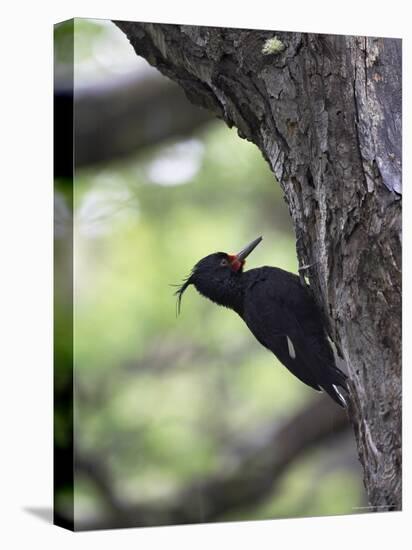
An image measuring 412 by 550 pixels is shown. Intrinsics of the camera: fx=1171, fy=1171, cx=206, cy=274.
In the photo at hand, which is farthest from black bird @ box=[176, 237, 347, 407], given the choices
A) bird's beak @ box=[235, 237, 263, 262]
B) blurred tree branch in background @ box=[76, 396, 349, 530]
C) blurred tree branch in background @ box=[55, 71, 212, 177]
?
blurred tree branch in background @ box=[55, 71, 212, 177]

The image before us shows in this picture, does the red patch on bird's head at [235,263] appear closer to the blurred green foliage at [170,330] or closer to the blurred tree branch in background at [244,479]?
the blurred green foliage at [170,330]

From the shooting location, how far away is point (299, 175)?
4688mm

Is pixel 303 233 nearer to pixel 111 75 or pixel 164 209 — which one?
pixel 164 209

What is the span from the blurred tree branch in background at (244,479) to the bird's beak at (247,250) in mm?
669

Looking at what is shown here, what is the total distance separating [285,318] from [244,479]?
0.67 m

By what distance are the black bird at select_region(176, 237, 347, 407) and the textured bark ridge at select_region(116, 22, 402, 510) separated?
62 millimetres

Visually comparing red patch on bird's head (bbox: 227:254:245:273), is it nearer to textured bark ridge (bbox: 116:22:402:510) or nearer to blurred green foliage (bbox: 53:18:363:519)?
blurred green foliage (bbox: 53:18:363:519)

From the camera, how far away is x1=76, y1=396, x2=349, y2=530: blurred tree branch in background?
4506 mm

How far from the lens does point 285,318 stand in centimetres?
477

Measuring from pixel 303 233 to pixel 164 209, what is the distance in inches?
23.6

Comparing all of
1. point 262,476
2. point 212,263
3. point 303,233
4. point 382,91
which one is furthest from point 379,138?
point 262,476

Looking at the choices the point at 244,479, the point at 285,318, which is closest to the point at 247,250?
the point at 285,318

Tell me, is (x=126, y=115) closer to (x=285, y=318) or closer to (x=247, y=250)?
(x=247, y=250)

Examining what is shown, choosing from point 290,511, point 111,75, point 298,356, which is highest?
point 111,75
